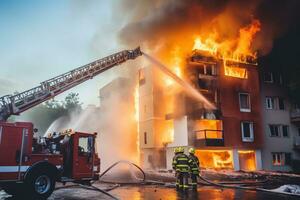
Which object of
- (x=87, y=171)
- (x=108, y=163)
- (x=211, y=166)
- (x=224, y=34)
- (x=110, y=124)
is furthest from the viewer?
(x=110, y=124)

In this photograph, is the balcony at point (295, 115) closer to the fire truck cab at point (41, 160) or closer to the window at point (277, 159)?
the window at point (277, 159)

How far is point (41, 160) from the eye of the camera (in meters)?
10.1

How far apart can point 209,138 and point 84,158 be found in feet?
46.4

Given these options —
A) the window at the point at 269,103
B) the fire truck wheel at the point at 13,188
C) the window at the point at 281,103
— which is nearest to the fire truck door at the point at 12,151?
the fire truck wheel at the point at 13,188

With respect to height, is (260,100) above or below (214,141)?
above

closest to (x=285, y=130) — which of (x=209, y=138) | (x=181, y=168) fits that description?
(x=209, y=138)

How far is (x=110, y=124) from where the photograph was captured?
31656 millimetres

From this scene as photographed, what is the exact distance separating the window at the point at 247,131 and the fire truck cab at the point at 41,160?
17.2m

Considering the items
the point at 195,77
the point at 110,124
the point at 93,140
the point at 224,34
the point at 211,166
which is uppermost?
the point at 224,34

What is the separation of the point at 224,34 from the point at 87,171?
2030cm

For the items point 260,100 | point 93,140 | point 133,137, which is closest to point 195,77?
point 260,100

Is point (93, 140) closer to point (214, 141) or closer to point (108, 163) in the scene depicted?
point (214, 141)

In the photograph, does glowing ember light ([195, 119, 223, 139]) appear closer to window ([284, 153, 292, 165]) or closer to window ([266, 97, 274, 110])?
window ([266, 97, 274, 110])

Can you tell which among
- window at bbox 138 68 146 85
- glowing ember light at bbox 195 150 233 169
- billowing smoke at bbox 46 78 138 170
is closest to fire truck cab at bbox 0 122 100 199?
glowing ember light at bbox 195 150 233 169
